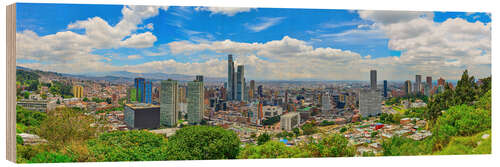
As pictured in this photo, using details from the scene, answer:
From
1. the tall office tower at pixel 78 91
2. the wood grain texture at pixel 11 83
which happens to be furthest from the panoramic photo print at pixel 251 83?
the wood grain texture at pixel 11 83

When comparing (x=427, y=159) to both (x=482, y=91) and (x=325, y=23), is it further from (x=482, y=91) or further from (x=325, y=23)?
(x=325, y=23)

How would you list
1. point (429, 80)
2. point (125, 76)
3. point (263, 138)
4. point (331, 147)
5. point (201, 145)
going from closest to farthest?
point (201, 145), point (331, 147), point (125, 76), point (263, 138), point (429, 80)

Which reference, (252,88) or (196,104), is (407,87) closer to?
(252,88)

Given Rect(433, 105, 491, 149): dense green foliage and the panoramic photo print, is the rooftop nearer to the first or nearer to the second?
the panoramic photo print

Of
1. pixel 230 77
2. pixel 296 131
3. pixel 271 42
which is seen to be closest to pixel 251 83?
pixel 230 77

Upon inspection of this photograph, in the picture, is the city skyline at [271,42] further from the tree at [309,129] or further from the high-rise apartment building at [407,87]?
the tree at [309,129]

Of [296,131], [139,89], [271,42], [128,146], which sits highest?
[271,42]
